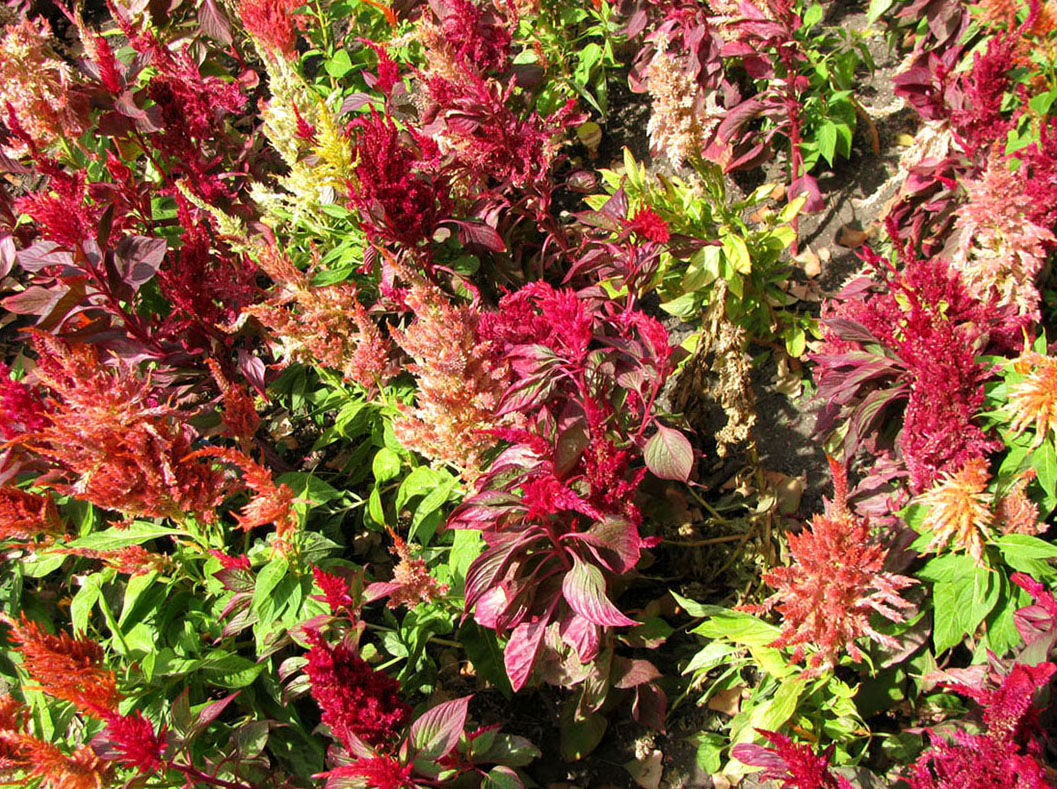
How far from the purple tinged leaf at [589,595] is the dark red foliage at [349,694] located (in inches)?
17.7

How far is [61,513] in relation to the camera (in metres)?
2.52

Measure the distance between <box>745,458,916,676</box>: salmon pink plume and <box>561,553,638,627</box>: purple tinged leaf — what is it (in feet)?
A: 1.21

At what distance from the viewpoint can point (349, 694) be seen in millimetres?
1631

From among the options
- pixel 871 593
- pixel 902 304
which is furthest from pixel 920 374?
pixel 902 304

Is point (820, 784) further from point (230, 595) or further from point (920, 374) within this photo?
point (230, 595)

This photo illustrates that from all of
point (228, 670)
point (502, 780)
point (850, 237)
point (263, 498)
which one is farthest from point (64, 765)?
point (850, 237)

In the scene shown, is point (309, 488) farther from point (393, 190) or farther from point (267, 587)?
point (393, 190)

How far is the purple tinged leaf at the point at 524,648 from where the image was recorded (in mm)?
1938

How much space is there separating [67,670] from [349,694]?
633 mm

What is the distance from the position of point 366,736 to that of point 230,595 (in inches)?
31.7

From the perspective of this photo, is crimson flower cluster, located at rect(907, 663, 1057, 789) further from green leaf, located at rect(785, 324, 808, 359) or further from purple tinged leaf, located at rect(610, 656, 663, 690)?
green leaf, located at rect(785, 324, 808, 359)

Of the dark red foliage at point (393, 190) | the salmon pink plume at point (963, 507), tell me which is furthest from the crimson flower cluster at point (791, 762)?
the dark red foliage at point (393, 190)

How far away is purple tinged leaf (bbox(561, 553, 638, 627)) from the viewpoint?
1799mm

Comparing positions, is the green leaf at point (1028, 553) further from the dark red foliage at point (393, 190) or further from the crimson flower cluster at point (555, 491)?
the dark red foliage at point (393, 190)
